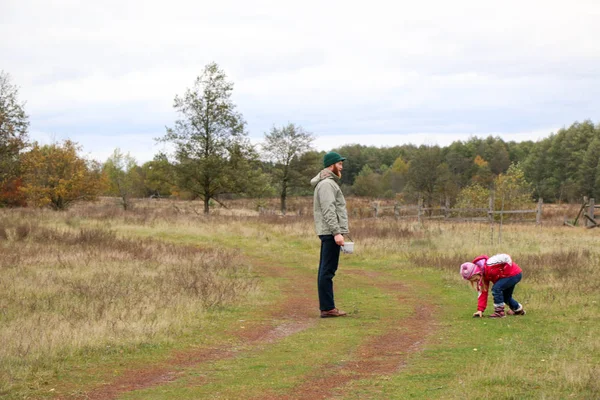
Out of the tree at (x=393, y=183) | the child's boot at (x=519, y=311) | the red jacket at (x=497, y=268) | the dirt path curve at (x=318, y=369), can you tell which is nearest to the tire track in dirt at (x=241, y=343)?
the dirt path curve at (x=318, y=369)

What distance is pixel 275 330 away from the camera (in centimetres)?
872

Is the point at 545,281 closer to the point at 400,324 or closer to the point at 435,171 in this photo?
the point at 400,324

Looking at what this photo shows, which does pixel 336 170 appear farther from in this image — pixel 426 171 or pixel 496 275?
pixel 426 171

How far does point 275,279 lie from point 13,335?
309 inches

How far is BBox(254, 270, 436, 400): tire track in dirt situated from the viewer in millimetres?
5566

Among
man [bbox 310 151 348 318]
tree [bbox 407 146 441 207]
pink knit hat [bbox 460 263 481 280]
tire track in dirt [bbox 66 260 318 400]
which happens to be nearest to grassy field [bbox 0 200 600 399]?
tire track in dirt [bbox 66 260 318 400]

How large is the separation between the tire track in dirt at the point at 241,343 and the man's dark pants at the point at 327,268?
352 mm

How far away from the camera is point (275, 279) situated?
48.5ft

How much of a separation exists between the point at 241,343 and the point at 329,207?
2438mm

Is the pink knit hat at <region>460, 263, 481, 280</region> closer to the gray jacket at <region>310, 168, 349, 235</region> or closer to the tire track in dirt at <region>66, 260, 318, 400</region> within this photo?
the gray jacket at <region>310, 168, 349, 235</region>

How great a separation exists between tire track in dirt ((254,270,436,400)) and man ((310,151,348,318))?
3.58 ft

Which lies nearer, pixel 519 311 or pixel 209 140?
pixel 519 311

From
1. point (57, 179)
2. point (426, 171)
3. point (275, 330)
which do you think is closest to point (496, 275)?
point (275, 330)

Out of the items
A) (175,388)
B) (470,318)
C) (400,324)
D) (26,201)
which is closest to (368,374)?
(175,388)
